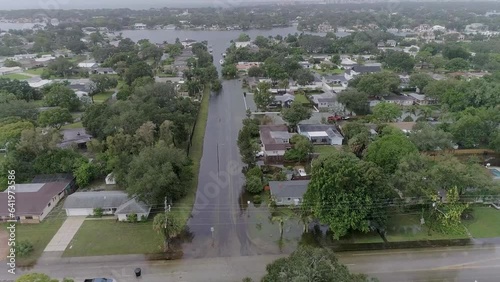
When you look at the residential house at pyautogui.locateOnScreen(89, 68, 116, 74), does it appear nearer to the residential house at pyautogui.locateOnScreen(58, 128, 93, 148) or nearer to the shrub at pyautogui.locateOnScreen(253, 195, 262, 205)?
the residential house at pyautogui.locateOnScreen(58, 128, 93, 148)

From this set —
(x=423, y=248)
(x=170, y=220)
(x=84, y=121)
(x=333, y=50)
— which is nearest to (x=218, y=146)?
(x=84, y=121)

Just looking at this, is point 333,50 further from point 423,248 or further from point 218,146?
point 423,248

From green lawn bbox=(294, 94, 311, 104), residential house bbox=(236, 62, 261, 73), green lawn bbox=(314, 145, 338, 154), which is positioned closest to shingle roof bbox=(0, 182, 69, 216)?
green lawn bbox=(314, 145, 338, 154)

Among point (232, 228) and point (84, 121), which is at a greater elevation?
point (84, 121)

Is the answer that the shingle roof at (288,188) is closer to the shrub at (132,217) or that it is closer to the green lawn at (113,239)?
the green lawn at (113,239)

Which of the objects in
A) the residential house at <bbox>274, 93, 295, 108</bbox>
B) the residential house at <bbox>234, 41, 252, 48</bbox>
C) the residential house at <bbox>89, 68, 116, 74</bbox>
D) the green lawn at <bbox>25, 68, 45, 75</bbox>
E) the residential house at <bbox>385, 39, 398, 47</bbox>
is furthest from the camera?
the residential house at <bbox>385, 39, 398, 47</bbox>

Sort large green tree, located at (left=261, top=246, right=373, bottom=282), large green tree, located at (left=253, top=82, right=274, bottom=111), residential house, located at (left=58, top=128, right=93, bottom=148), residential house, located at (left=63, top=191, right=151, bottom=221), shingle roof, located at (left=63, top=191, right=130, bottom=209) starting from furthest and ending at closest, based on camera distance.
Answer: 1. large green tree, located at (left=253, top=82, right=274, bottom=111)
2. residential house, located at (left=58, top=128, right=93, bottom=148)
3. shingle roof, located at (left=63, top=191, right=130, bottom=209)
4. residential house, located at (left=63, top=191, right=151, bottom=221)
5. large green tree, located at (left=261, top=246, right=373, bottom=282)

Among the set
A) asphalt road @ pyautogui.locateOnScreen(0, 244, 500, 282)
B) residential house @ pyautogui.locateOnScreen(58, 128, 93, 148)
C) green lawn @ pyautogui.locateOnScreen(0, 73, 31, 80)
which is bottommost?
asphalt road @ pyautogui.locateOnScreen(0, 244, 500, 282)
